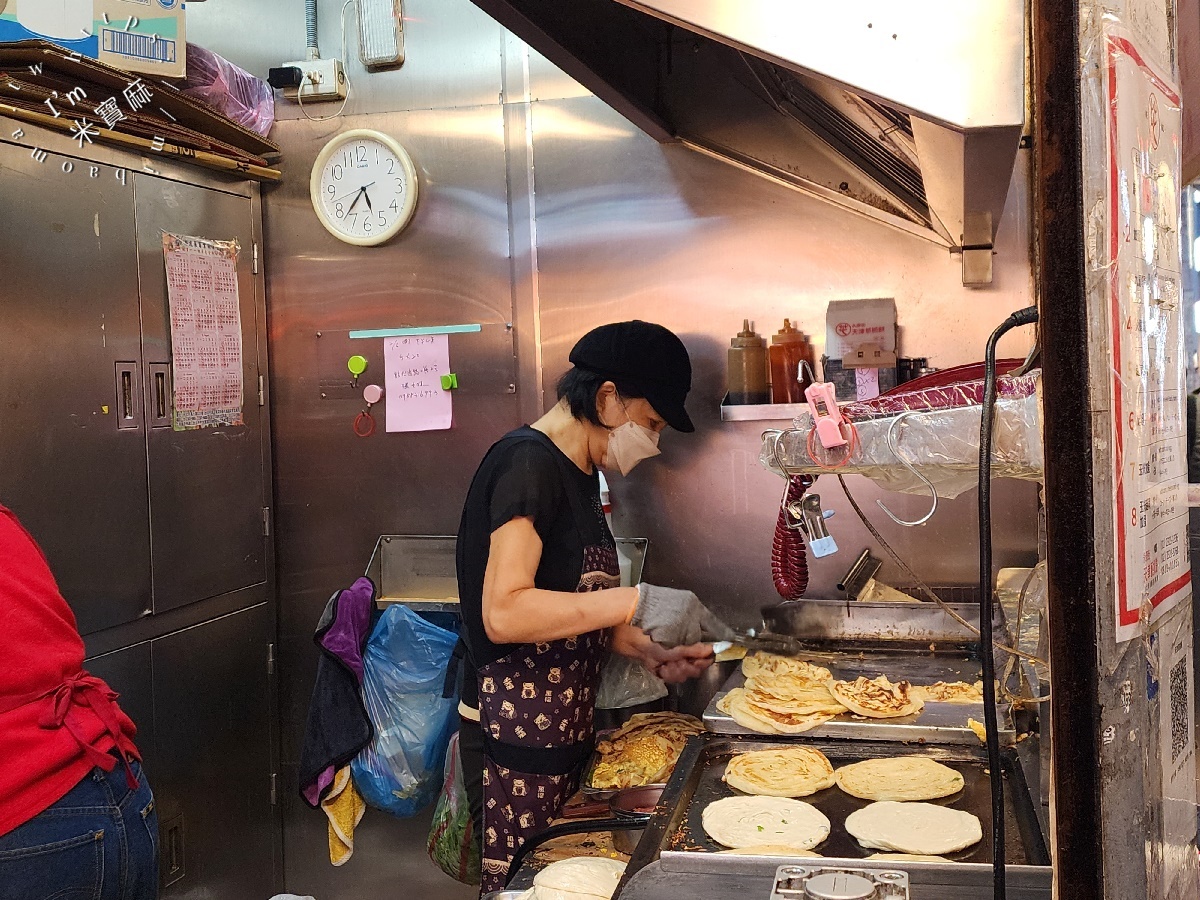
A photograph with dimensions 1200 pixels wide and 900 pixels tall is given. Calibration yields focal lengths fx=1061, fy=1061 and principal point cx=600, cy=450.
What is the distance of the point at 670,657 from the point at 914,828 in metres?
1.02

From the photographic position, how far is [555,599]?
8.02 ft

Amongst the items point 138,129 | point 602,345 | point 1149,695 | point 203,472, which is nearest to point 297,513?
point 203,472

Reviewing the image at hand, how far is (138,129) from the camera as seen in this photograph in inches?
125

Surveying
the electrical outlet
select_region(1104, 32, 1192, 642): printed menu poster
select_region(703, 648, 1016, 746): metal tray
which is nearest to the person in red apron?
select_region(703, 648, 1016, 746): metal tray

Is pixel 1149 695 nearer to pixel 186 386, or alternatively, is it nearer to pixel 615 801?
pixel 615 801

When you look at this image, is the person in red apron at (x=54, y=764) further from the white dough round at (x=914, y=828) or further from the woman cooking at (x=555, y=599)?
the white dough round at (x=914, y=828)

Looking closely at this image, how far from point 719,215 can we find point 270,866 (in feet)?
9.03

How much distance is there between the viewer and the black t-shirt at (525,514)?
2500 mm

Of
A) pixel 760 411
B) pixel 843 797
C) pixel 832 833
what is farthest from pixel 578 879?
pixel 760 411

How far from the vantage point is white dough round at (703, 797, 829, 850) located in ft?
5.56

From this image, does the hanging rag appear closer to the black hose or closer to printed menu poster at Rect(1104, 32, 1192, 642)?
the black hose

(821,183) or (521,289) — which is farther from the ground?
(821,183)

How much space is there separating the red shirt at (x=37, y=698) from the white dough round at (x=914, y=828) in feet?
5.03

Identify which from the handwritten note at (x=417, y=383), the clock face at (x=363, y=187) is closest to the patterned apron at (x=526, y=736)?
the handwritten note at (x=417, y=383)
